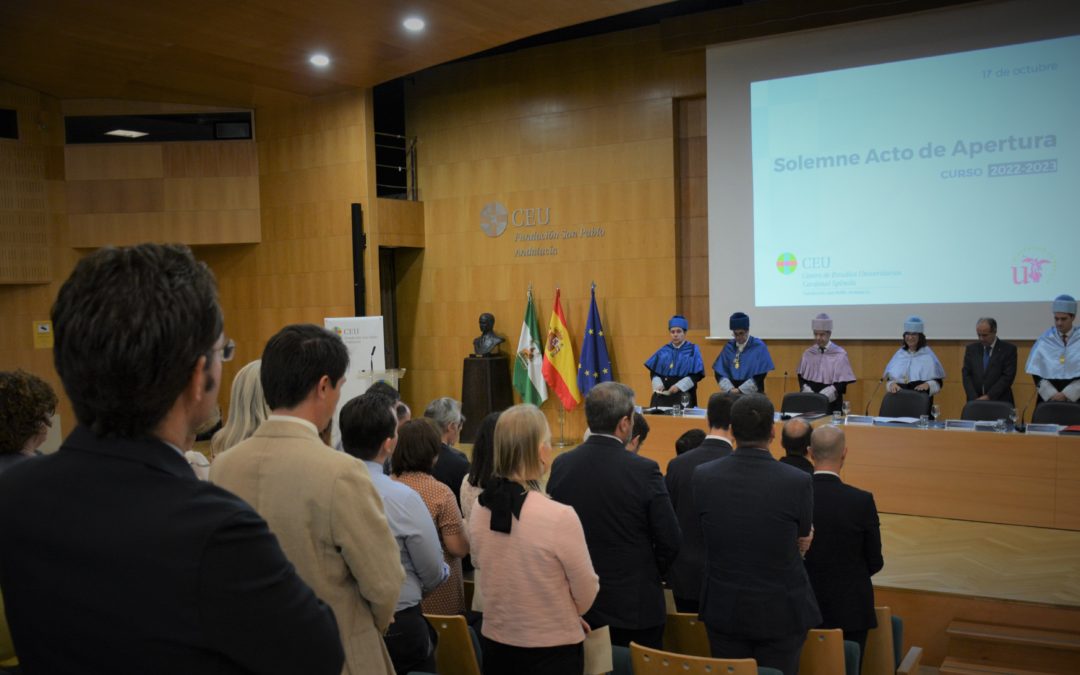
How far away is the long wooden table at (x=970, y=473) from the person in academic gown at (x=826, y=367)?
45.3 inches

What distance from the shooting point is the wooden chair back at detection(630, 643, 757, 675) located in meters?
2.43

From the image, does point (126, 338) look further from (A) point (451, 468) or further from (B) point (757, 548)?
(A) point (451, 468)

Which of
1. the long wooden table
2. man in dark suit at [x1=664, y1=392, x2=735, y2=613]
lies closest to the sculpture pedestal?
the long wooden table

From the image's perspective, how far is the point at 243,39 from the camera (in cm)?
891

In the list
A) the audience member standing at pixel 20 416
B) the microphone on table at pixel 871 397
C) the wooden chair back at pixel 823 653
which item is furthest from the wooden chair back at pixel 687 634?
the microphone on table at pixel 871 397

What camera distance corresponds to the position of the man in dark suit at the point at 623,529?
9.90 ft

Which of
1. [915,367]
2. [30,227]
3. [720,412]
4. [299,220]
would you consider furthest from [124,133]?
→ [720,412]

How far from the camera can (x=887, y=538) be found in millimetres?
5918

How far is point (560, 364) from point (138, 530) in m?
9.34

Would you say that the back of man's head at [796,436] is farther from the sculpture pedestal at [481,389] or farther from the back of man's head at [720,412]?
the sculpture pedestal at [481,389]

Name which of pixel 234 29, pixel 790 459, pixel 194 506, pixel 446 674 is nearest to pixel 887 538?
pixel 790 459

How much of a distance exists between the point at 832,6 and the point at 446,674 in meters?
7.87

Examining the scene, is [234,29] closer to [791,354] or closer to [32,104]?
[32,104]

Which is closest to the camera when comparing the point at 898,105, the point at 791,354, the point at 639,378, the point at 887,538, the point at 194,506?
the point at 194,506
